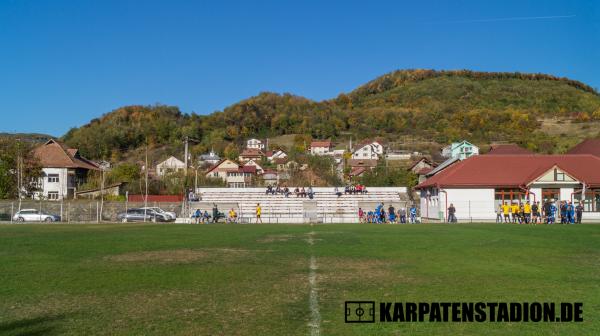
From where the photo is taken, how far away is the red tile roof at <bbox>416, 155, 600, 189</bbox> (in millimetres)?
49206

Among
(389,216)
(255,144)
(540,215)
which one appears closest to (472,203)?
(540,215)

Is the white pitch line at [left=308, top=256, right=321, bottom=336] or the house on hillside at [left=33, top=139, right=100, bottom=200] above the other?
the house on hillside at [left=33, top=139, right=100, bottom=200]

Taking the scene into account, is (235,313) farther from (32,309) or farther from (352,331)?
(32,309)

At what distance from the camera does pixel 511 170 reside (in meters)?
52.0

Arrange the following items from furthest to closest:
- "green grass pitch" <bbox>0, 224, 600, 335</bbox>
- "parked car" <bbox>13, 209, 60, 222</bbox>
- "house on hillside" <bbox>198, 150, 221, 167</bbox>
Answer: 1. "house on hillside" <bbox>198, 150, 221, 167</bbox>
2. "parked car" <bbox>13, 209, 60, 222</bbox>
3. "green grass pitch" <bbox>0, 224, 600, 335</bbox>

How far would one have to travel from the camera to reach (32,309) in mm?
9969

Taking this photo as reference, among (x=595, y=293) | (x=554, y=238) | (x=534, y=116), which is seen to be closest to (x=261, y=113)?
(x=534, y=116)

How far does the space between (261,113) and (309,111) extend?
15901 millimetres

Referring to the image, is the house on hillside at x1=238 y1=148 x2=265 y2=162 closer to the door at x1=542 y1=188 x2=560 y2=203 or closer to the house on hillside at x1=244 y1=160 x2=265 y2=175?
the house on hillside at x1=244 y1=160 x2=265 y2=175

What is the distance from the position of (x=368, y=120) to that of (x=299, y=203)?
369 ft

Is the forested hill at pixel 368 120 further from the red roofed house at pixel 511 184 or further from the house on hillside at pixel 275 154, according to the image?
the red roofed house at pixel 511 184

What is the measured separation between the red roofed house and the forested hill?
2605 inches

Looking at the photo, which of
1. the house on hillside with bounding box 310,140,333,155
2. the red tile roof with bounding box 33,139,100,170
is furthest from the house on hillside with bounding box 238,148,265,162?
the red tile roof with bounding box 33,139,100,170

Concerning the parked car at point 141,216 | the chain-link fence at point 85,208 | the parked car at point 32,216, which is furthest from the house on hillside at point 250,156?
the parked car at point 32,216
